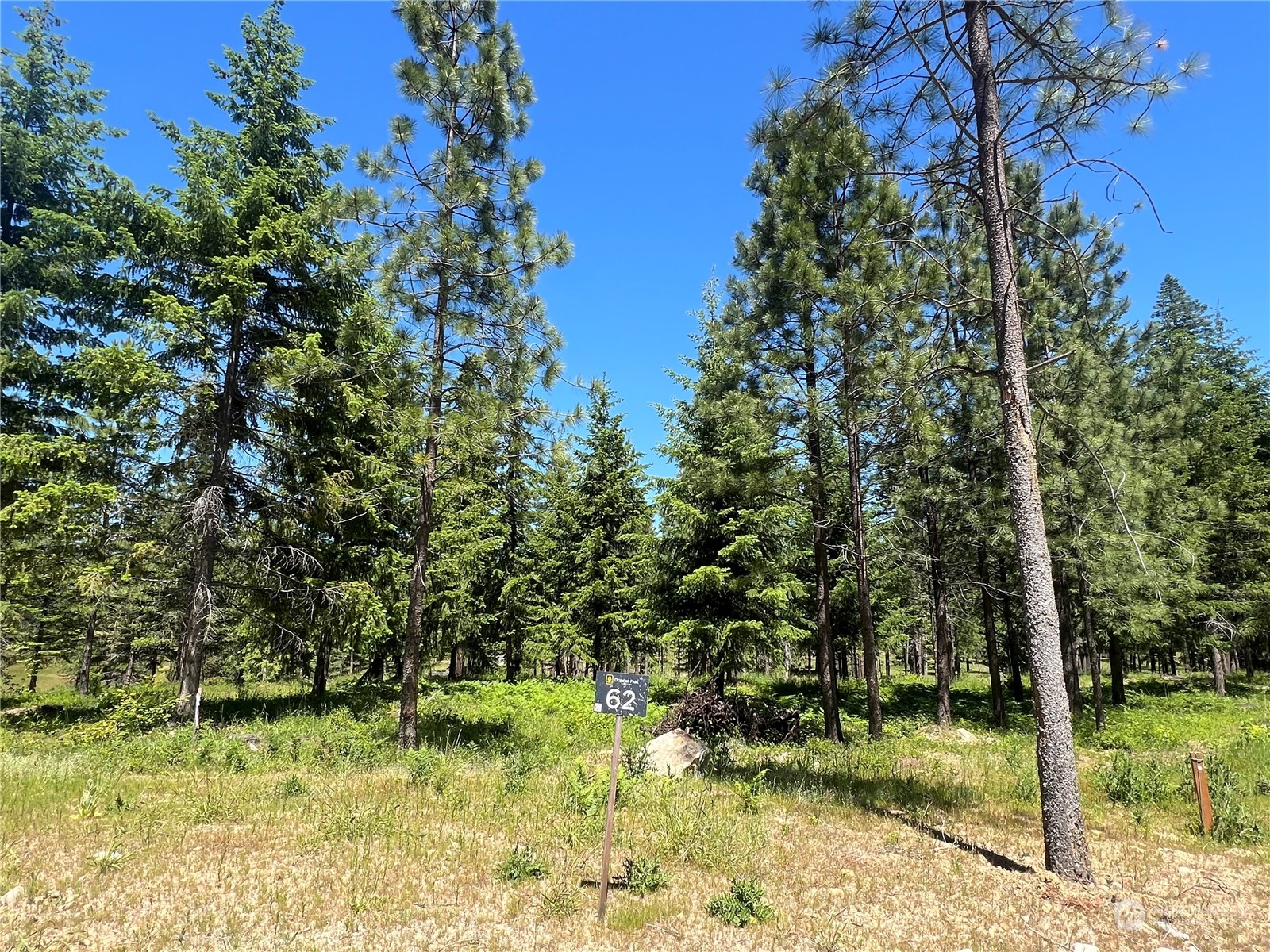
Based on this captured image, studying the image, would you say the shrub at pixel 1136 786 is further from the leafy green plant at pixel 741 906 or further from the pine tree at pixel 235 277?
the pine tree at pixel 235 277

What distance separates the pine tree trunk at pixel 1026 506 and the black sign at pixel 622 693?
3.94 m

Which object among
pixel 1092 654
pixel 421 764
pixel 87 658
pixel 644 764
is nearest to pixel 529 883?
pixel 421 764

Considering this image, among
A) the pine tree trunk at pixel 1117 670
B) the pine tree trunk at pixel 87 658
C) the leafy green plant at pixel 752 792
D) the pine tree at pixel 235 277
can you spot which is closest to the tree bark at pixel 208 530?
the pine tree at pixel 235 277

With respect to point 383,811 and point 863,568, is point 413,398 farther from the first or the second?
point 863,568

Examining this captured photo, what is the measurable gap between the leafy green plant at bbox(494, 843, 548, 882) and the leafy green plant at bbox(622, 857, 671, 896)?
784 mm

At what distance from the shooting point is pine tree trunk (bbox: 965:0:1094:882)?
579 centimetres

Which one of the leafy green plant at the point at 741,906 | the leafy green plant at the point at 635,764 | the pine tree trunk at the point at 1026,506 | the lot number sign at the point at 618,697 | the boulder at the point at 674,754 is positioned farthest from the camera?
the boulder at the point at 674,754

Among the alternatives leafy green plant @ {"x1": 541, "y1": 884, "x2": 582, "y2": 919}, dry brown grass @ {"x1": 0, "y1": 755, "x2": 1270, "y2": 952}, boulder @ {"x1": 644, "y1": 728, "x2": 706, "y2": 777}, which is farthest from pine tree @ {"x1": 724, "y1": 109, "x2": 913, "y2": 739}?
leafy green plant @ {"x1": 541, "y1": 884, "x2": 582, "y2": 919}

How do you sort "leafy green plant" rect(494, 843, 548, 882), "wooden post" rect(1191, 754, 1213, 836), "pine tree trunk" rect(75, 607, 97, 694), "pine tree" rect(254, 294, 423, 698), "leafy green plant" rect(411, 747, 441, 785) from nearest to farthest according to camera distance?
"leafy green plant" rect(494, 843, 548, 882) < "wooden post" rect(1191, 754, 1213, 836) < "leafy green plant" rect(411, 747, 441, 785) < "pine tree" rect(254, 294, 423, 698) < "pine tree trunk" rect(75, 607, 97, 694)

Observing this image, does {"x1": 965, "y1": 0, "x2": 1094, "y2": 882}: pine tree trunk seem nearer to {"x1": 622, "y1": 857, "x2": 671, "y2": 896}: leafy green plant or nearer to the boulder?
{"x1": 622, "y1": 857, "x2": 671, "y2": 896}: leafy green plant

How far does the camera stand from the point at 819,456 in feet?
42.5

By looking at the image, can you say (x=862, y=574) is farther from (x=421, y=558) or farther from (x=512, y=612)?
(x=512, y=612)

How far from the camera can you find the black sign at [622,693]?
16.6ft

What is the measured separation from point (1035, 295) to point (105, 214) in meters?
21.3
